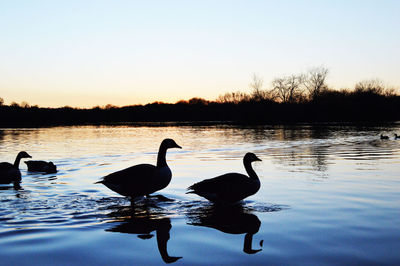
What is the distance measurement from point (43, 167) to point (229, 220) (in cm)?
1104

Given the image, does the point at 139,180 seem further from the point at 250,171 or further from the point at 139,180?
the point at 250,171

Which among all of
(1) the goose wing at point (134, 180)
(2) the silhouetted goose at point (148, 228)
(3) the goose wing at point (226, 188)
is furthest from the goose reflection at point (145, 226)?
(3) the goose wing at point (226, 188)

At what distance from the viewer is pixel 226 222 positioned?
7.77m

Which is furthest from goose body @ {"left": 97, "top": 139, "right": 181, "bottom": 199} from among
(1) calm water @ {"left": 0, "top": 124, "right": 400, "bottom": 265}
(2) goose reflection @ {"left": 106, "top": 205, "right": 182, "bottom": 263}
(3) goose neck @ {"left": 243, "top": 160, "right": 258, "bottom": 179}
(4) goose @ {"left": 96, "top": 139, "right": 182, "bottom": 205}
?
(3) goose neck @ {"left": 243, "top": 160, "right": 258, "bottom": 179}

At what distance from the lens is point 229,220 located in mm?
7934

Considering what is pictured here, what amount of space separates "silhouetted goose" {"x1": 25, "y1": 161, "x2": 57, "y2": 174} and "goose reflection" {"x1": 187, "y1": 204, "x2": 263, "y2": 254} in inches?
366

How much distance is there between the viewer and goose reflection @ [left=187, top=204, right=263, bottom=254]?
23.0 ft

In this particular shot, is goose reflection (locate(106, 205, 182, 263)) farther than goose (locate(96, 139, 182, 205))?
No

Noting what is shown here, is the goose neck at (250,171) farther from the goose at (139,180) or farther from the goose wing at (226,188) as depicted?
the goose at (139,180)

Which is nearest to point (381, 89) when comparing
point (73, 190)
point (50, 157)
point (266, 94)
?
point (266, 94)

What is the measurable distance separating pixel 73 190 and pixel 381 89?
123603mm

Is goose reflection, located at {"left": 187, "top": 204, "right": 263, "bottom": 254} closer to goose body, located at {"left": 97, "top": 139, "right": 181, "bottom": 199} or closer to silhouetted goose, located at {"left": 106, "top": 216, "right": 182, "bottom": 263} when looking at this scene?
silhouetted goose, located at {"left": 106, "top": 216, "right": 182, "bottom": 263}

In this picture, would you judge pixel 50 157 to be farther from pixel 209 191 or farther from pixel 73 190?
pixel 209 191

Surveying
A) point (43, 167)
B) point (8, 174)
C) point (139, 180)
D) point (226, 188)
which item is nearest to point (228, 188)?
point (226, 188)
